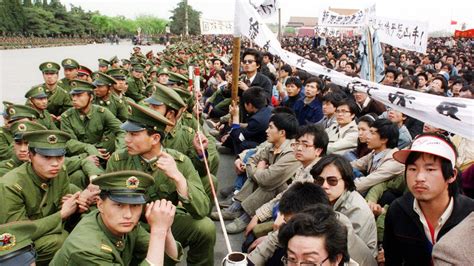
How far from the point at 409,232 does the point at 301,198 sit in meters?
0.69

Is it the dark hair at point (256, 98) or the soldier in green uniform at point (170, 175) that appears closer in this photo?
the soldier in green uniform at point (170, 175)

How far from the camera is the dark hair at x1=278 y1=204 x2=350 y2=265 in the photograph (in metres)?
2.02

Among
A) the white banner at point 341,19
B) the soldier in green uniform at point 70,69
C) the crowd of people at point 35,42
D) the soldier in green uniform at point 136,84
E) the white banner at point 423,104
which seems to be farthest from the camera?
the crowd of people at point 35,42

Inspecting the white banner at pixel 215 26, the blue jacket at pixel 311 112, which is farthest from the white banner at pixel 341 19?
the blue jacket at pixel 311 112

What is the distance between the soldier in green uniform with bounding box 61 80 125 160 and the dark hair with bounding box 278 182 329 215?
10.2 ft

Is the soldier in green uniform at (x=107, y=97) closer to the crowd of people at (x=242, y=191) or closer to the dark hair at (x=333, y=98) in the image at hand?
the crowd of people at (x=242, y=191)

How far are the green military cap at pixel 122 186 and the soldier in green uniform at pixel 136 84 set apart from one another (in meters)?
6.63

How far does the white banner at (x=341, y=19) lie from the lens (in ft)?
34.5

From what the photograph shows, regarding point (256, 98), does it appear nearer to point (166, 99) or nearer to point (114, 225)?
point (166, 99)

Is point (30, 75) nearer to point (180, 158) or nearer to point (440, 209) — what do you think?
point (180, 158)

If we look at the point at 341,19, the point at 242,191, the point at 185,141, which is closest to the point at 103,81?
the point at 185,141

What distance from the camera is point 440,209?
242 cm

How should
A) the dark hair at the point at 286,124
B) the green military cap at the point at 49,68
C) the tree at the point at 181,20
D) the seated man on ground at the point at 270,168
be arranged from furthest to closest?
the tree at the point at 181,20
the green military cap at the point at 49,68
the dark hair at the point at 286,124
the seated man on ground at the point at 270,168

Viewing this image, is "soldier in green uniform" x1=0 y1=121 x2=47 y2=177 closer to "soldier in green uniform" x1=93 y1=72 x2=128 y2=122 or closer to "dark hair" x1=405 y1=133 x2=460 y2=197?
"soldier in green uniform" x1=93 y1=72 x2=128 y2=122
